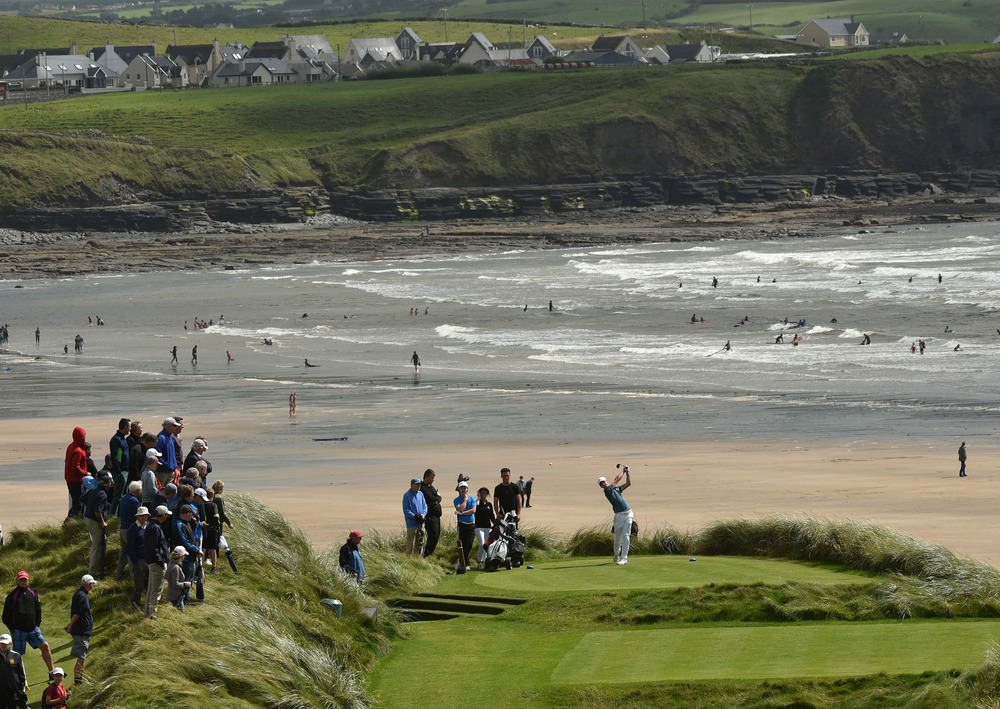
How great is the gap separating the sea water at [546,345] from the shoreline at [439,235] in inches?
293

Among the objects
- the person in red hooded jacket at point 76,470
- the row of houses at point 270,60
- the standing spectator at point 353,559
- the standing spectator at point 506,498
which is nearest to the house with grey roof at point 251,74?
the row of houses at point 270,60

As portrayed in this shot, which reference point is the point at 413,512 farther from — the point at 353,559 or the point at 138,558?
the point at 138,558

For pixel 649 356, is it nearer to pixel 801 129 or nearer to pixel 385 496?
pixel 385 496

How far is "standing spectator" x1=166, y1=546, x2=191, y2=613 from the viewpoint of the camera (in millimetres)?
13227

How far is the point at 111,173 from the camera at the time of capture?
5231 inches

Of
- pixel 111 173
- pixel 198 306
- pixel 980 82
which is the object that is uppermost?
pixel 980 82

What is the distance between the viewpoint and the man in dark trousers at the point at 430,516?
18.5m

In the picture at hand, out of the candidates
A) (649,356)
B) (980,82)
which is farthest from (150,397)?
(980,82)

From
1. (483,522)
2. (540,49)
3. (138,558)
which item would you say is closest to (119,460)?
(138,558)

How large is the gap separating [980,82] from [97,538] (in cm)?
15883

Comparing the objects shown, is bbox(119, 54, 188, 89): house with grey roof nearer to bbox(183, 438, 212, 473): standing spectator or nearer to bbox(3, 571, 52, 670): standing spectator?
bbox(183, 438, 212, 473): standing spectator

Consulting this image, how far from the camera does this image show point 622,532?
17.6 meters

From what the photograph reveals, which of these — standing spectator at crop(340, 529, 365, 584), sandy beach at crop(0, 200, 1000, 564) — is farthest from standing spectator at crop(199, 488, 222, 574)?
sandy beach at crop(0, 200, 1000, 564)

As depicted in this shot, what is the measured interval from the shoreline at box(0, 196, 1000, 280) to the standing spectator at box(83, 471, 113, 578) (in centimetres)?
8475
